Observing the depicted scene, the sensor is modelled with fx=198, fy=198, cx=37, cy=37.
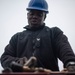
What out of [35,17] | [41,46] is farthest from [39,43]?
[35,17]

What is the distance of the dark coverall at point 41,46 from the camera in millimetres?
1251

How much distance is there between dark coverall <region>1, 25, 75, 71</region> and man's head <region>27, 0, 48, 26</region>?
0.06m

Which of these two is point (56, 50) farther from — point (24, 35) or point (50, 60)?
point (24, 35)

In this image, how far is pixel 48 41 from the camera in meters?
1.30

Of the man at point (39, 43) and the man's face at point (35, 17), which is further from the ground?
the man's face at point (35, 17)

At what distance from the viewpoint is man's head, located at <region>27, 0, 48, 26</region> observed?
1336 millimetres

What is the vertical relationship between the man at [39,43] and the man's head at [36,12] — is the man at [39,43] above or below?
below

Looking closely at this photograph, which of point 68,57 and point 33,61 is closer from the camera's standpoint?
point 33,61

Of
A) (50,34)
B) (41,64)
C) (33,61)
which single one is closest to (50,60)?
(41,64)

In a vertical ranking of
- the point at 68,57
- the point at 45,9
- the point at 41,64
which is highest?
the point at 45,9

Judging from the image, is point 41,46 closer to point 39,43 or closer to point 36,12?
point 39,43

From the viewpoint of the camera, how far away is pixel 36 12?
4.39ft

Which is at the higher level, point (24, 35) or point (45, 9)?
point (45, 9)

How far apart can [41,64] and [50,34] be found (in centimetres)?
22
